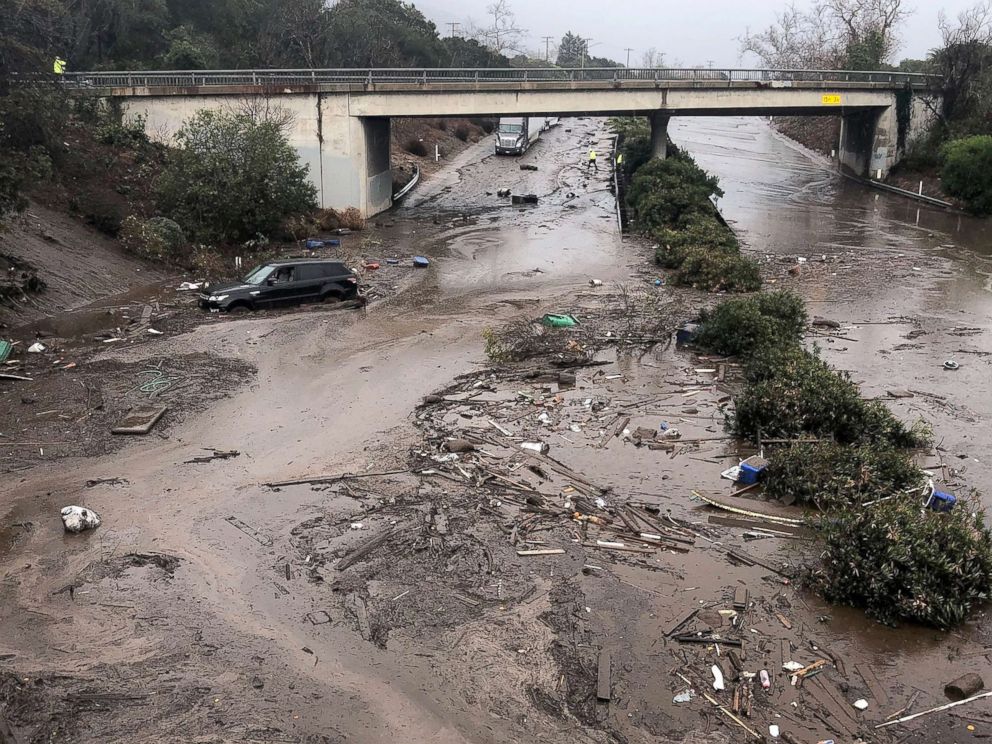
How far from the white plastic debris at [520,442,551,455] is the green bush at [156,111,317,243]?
1907cm

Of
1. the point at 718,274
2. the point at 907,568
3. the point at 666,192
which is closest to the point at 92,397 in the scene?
the point at 907,568

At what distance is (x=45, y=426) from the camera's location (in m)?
14.7

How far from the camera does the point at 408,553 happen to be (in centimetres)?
1117

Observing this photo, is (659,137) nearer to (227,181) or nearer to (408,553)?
(227,181)

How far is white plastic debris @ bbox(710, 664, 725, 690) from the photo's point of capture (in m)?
8.70

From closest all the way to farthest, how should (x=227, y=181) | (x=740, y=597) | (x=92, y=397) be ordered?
1. (x=740, y=597)
2. (x=92, y=397)
3. (x=227, y=181)

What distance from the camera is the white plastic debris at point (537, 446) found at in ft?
46.9

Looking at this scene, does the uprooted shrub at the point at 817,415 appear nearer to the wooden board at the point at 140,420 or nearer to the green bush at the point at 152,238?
the wooden board at the point at 140,420

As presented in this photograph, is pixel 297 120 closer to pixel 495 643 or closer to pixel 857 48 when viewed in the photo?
pixel 495 643

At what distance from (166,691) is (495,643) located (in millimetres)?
3318

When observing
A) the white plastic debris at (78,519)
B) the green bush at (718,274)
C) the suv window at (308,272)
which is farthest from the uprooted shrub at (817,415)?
the suv window at (308,272)

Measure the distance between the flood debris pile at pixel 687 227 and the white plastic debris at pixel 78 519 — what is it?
19.4 meters

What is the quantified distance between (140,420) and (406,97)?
1056 inches

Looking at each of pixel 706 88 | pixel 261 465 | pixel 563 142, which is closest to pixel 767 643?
pixel 261 465
